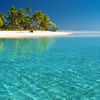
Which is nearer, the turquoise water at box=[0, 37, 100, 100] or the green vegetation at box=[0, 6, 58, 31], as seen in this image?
the turquoise water at box=[0, 37, 100, 100]

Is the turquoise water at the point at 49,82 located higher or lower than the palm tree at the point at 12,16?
lower

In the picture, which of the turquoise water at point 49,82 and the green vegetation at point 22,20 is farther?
the green vegetation at point 22,20

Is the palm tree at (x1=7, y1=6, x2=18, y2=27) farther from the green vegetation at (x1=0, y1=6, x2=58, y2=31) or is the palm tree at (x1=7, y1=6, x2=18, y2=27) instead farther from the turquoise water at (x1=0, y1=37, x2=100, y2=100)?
the turquoise water at (x1=0, y1=37, x2=100, y2=100)

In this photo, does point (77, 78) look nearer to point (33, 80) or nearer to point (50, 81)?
point (50, 81)

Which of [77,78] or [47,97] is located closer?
[47,97]

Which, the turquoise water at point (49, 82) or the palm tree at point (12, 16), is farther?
the palm tree at point (12, 16)

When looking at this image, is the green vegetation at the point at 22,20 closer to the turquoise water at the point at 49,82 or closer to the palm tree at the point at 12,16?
the palm tree at the point at 12,16

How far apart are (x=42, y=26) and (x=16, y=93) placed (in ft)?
217

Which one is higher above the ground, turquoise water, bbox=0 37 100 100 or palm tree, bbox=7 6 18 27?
palm tree, bbox=7 6 18 27

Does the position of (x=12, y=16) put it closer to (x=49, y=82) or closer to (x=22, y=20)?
(x=22, y=20)

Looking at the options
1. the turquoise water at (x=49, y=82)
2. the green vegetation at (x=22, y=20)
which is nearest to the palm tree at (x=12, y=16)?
the green vegetation at (x=22, y=20)

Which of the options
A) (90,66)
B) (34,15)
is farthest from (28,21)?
(90,66)

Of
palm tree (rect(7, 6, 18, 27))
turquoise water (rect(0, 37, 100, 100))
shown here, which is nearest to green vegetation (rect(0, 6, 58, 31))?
palm tree (rect(7, 6, 18, 27))

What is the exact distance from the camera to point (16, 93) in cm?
716
